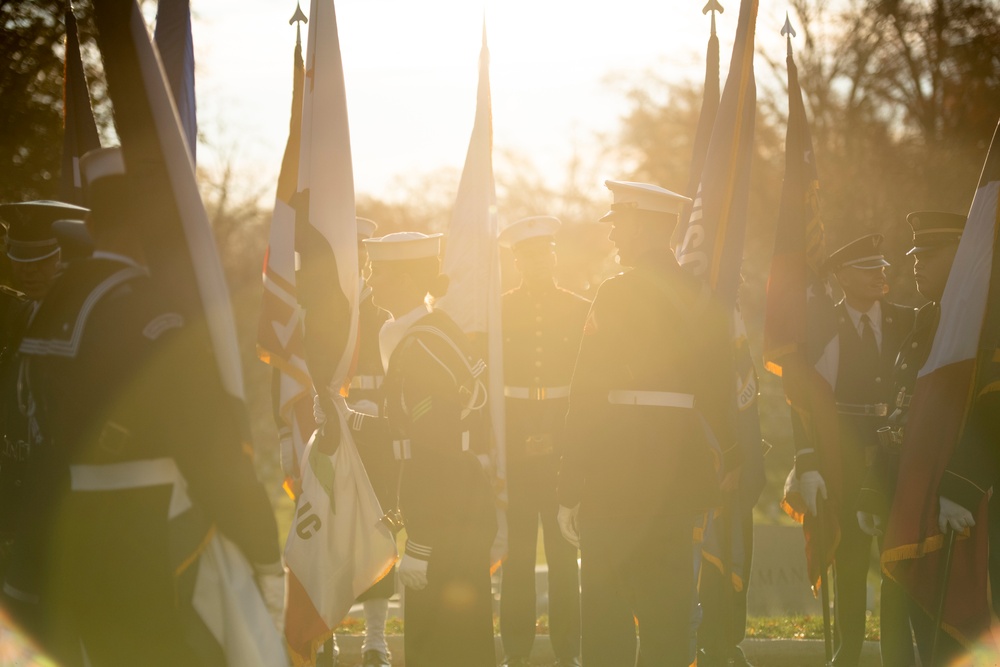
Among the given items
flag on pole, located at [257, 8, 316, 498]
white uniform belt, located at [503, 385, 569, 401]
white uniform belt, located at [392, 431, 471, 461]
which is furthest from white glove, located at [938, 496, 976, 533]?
flag on pole, located at [257, 8, 316, 498]

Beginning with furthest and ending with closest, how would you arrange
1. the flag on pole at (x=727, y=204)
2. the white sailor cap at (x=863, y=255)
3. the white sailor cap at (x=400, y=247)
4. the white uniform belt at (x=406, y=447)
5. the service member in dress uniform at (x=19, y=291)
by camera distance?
the white sailor cap at (x=863, y=255), the flag on pole at (x=727, y=204), the white sailor cap at (x=400, y=247), the white uniform belt at (x=406, y=447), the service member in dress uniform at (x=19, y=291)

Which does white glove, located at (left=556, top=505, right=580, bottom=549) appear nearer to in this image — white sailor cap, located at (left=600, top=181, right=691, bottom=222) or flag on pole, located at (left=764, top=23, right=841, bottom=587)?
white sailor cap, located at (left=600, top=181, right=691, bottom=222)

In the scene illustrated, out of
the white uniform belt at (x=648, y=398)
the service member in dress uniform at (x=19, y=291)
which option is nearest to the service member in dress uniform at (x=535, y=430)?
the white uniform belt at (x=648, y=398)

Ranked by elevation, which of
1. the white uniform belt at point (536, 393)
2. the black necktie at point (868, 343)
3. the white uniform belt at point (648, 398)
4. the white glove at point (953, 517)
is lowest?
the white glove at point (953, 517)

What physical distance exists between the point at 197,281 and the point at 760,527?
5.74m

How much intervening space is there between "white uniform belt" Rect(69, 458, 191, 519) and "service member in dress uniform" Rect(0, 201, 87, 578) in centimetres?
117

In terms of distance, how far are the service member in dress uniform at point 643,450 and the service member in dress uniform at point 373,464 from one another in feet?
6.70

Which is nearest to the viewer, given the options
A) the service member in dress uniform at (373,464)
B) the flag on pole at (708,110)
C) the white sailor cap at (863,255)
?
the white sailor cap at (863,255)

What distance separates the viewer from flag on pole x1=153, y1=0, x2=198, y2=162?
5.69 meters

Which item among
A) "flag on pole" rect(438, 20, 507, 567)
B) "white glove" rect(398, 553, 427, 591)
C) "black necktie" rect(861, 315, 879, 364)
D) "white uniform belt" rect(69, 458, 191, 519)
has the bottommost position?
"white glove" rect(398, 553, 427, 591)

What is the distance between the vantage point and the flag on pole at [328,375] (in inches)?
196

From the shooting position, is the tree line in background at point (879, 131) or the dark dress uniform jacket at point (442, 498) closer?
the dark dress uniform jacket at point (442, 498)

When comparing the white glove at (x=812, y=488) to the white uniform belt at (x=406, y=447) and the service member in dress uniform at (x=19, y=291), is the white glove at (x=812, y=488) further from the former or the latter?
the service member in dress uniform at (x=19, y=291)

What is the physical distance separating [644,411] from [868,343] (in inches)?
89.2
